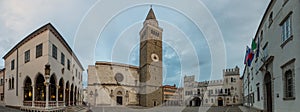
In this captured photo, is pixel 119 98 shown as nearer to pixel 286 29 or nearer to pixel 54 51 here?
pixel 54 51

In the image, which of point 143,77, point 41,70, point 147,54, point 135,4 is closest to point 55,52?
point 41,70

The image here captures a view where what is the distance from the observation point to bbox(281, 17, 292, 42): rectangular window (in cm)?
1132

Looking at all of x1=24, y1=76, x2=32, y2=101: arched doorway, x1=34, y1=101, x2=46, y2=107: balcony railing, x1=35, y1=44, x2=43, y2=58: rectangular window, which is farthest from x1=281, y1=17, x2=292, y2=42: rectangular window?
Result: x1=24, y1=76, x2=32, y2=101: arched doorway

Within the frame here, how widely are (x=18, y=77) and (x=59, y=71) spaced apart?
376 centimetres

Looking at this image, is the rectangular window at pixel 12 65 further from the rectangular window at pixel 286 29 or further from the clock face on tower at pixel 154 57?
the clock face on tower at pixel 154 57

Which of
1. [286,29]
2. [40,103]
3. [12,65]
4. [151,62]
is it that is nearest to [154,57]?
[151,62]

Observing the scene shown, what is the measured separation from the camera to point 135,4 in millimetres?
17953

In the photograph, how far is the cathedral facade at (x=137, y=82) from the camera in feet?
187

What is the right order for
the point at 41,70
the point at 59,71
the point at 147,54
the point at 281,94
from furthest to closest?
1. the point at 147,54
2. the point at 59,71
3. the point at 41,70
4. the point at 281,94

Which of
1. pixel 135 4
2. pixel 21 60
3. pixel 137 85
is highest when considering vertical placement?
pixel 135 4

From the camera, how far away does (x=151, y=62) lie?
58.4 meters

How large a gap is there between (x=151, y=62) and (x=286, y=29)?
46868 mm

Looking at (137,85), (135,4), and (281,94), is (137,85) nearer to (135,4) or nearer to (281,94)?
(135,4)

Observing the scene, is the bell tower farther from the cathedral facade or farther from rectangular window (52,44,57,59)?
rectangular window (52,44,57,59)
